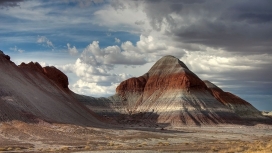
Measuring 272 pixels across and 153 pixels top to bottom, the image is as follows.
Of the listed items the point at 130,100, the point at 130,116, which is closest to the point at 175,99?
the point at 130,116

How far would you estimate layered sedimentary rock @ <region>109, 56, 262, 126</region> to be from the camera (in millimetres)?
140250

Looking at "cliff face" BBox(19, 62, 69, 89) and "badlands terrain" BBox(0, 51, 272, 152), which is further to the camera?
"cliff face" BBox(19, 62, 69, 89)

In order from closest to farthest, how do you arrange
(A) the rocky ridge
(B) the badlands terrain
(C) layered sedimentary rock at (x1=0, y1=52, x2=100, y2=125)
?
(B) the badlands terrain < (C) layered sedimentary rock at (x1=0, y1=52, x2=100, y2=125) < (A) the rocky ridge

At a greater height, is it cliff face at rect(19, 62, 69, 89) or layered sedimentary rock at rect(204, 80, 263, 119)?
cliff face at rect(19, 62, 69, 89)

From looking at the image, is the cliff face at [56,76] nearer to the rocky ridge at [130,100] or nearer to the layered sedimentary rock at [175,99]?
the rocky ridge at [130,100]

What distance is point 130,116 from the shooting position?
15400cm

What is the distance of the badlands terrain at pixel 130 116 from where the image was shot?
200ft

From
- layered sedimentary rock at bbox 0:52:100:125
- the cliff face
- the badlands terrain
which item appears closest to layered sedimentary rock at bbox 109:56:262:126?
the badlands terrain

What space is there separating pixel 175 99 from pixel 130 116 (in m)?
17.8

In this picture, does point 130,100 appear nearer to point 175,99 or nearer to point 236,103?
point 175,99

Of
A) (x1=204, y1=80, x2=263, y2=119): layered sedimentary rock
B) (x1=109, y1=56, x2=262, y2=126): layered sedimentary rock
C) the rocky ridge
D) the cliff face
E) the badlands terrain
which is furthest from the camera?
(x1=204, y1=80, x2=263, y2=119): layered sedimentary rock

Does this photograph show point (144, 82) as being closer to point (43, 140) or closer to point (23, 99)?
point (23, 99)

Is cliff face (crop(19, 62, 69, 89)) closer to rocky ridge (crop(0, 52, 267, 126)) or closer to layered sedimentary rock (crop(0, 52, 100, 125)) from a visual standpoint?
rocky ridge (crop(0, 52, 267, 126))

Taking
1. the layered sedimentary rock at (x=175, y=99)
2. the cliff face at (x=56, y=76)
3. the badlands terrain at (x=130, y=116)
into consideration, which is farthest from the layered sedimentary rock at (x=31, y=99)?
the layered sedimentary rock at (x=175, y=99)
